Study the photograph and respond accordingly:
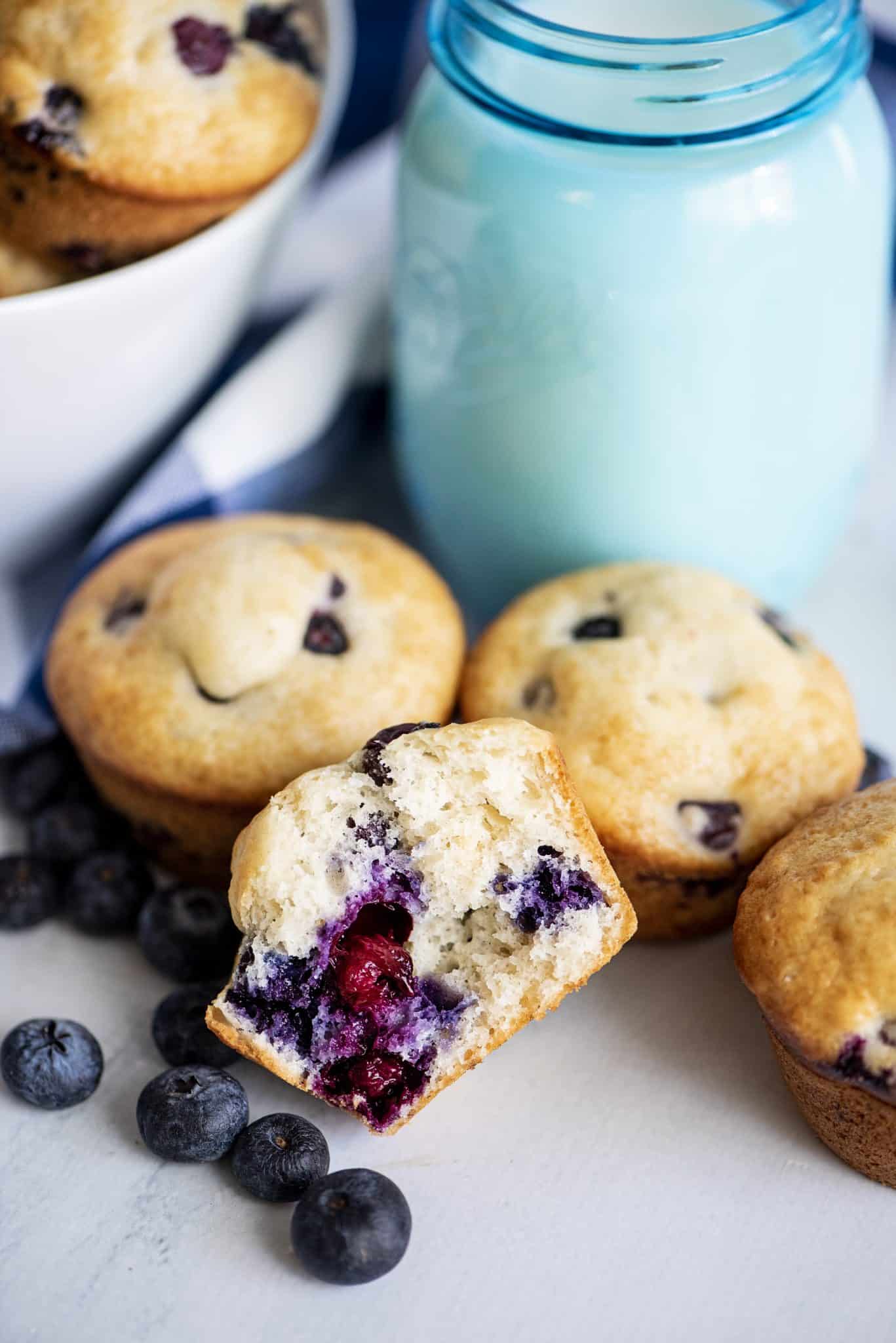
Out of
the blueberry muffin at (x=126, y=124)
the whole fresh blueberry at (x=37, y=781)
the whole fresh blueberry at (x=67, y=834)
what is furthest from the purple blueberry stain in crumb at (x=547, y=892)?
the blueberry muffin at (x=126, y=124)

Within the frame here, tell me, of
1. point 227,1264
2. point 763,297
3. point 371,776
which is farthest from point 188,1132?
point 763,297

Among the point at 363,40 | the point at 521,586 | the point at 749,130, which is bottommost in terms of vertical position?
the point at 521,586

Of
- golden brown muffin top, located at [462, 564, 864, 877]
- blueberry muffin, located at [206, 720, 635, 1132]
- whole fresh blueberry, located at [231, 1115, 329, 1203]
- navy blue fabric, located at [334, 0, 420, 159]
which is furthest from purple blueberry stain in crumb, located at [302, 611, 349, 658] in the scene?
navy blue fabric, located at [334, 0, 420, 159]

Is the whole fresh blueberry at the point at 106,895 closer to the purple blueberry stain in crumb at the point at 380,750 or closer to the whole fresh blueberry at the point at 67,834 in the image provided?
the whole fresh blueberry at the point at 67,834

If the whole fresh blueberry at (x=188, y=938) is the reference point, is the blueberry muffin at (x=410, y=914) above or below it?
above

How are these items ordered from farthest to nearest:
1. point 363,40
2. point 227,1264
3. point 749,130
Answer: point 363,40, point 749,130, point 227,1264

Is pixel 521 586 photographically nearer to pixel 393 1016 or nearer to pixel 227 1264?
pixel 393 1016

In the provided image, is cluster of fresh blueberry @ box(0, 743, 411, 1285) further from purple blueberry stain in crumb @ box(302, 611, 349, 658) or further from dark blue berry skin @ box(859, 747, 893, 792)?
dark blue berry skin @ box(859, 747, 893, 792)
